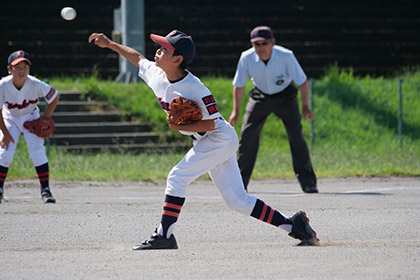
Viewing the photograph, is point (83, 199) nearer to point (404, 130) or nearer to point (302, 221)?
point (302, 221)

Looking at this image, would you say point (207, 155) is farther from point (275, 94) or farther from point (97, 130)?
point (97, 130)

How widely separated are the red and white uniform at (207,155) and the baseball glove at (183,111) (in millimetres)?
104

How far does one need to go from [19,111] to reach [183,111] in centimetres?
414

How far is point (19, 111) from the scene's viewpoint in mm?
9805

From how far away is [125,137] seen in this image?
1662 centimetres

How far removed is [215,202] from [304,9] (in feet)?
38.1

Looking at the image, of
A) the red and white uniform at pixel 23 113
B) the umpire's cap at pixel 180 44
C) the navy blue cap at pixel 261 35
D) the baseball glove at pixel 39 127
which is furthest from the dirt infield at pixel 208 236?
the navy blue cap at pixel 261 35

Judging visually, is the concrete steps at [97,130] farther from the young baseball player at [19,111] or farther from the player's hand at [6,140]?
the player's hand at [6,140]

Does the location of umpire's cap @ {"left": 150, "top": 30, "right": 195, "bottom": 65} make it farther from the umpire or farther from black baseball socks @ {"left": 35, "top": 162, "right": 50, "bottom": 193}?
the umpire

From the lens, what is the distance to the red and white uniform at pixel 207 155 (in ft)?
21.0

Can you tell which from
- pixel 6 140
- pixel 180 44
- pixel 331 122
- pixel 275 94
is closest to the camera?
pixel 180 44

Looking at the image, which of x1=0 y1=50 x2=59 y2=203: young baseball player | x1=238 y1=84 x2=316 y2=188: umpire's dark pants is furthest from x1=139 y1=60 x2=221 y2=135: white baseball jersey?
x1=238 y1=84 x2=316 y2=188: umpire's dark pants

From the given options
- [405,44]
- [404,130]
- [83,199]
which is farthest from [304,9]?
[83,199]

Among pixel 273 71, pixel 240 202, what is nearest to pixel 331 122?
pixel 273 71
